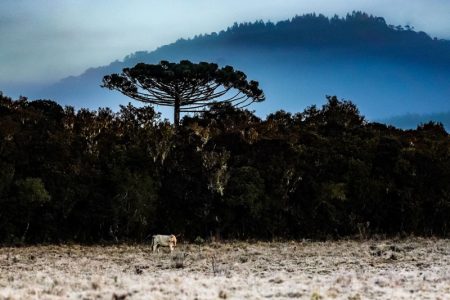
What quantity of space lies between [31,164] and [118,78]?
24310 mm

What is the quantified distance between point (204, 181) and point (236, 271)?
11588 millimetres

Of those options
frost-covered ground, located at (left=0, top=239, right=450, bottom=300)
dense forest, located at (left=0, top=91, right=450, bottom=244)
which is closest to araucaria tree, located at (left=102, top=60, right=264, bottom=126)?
dense forest, located at (left=0, top=91, right=450, bottom=244)

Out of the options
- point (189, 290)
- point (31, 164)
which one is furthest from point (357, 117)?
point (189, 290)

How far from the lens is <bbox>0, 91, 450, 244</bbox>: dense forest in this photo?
91.9ft

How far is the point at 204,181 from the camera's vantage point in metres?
29.6

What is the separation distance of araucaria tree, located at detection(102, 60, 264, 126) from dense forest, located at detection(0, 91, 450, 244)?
19.2 m

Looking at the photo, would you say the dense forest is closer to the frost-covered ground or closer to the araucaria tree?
the frost-covered ground

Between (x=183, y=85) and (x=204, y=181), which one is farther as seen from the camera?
(x=183, y=85)

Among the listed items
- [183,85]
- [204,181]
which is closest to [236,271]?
[204,181]

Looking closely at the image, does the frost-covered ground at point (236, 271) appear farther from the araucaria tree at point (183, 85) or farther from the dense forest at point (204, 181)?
the araucaria tree at point (183, 85)

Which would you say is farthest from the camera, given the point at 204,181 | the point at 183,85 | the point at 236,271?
the point at 183,85

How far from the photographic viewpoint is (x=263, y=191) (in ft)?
96.6

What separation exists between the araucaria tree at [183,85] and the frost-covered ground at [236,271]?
2670 centimetres

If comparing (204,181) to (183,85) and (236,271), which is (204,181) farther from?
(183,85)
